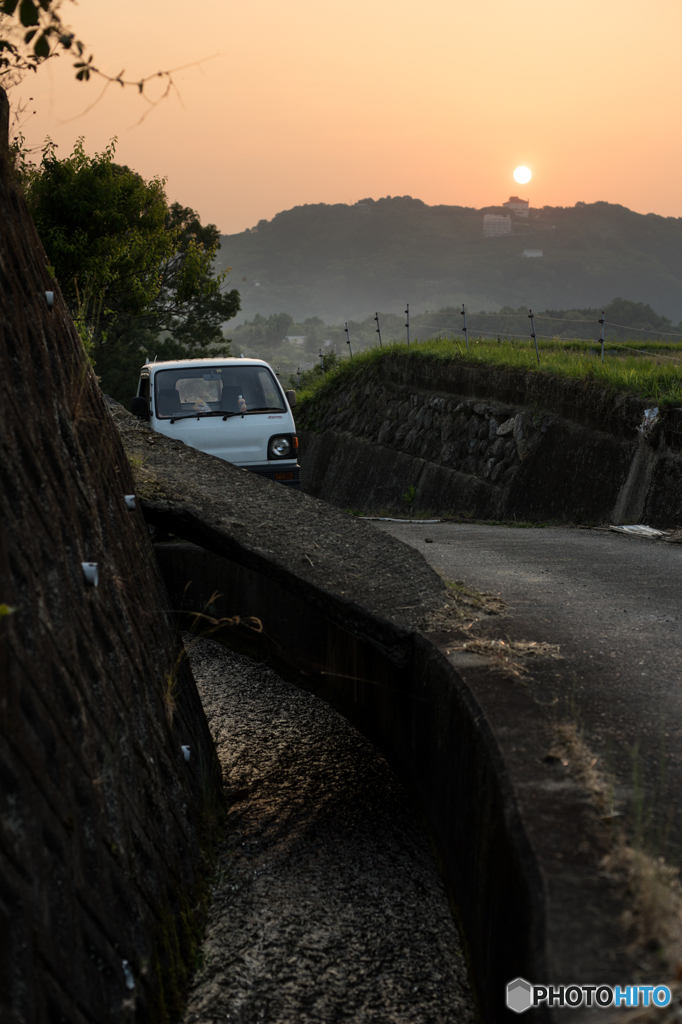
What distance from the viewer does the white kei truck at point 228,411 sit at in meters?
9.34

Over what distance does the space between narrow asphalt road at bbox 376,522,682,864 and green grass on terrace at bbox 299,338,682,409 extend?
2393mm

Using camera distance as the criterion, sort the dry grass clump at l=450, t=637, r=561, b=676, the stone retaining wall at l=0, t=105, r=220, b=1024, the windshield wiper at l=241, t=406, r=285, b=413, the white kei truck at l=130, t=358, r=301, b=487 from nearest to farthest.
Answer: the stone retaining wall at l=0, t=105, r=220, b=1024 < the dry grass clump at l=450, t=637, r=561, b=676 < the white kei truck at l=130, t=358, r=301, b=487 < the windshield wiper at l=241, t=406, r=285, b=413

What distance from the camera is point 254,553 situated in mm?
5164

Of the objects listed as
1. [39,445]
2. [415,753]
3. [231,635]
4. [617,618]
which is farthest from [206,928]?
[231,635]

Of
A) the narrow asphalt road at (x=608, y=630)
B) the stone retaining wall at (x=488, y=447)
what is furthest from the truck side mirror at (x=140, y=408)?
the stone retaining wall at (x=488, y=447)

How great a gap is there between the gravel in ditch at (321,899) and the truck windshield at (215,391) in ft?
14.6

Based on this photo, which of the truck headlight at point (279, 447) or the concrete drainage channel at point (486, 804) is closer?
the concrete drainage channel at point (486, 804)

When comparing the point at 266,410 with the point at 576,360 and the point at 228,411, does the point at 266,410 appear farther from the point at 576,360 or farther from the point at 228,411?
the point at 576,360

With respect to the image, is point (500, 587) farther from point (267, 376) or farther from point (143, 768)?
point (267, 376)

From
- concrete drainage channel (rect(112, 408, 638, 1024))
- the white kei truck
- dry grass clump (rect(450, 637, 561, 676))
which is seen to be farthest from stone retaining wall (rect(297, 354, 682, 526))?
dry grass clump (rect(450, 637, 561, 676))

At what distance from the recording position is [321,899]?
407 cm

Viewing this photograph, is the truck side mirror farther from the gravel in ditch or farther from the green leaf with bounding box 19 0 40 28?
the green leaf with bounding box 19 0 40 28

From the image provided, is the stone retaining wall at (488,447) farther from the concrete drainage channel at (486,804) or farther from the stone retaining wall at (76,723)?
the stone retaining wall at (76,723)

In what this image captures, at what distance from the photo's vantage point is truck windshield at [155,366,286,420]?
9773 mm
